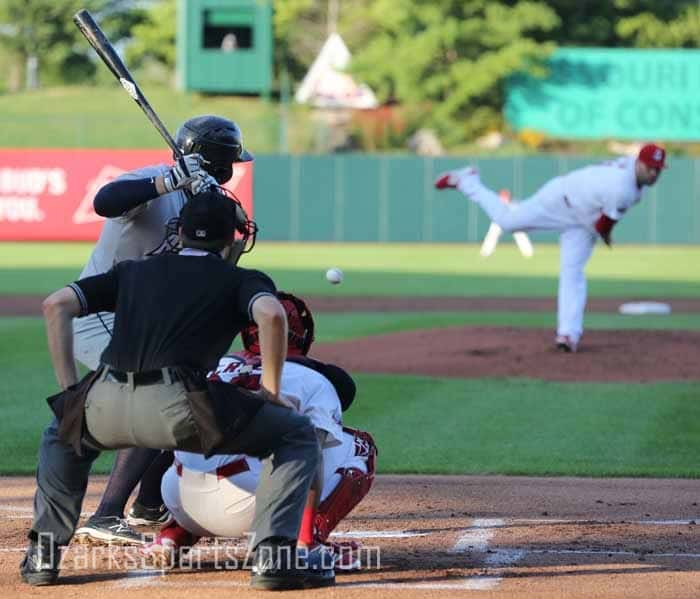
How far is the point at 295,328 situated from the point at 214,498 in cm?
69

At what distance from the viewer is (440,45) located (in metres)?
47.7

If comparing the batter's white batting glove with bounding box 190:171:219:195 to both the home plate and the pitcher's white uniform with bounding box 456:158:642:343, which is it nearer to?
the pitcher's white uniform with bounding box 456:158:642:343

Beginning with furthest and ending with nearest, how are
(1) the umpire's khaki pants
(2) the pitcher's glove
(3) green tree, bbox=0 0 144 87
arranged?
(3) green tree, bbox=0 0 144 87
(2) the pitcher's glove
(1) the umpire's khaki pants

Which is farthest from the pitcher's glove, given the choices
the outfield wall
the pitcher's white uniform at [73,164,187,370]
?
the outfield wall

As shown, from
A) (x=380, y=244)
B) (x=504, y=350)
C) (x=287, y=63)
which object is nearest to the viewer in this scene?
(x=504, y=350)

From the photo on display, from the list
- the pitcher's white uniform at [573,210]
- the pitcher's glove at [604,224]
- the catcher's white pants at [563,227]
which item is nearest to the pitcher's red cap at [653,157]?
the pitcher's white uniform at [573,210]

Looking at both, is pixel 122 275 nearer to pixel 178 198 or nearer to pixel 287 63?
pixel 178 198

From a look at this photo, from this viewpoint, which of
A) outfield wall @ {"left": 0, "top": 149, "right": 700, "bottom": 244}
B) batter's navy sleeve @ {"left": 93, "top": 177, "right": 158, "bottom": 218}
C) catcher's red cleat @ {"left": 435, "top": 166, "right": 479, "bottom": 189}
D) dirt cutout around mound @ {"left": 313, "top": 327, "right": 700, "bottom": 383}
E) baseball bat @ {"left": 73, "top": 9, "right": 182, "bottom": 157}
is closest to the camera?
batter's navy sleeve @ {"left": 93, "top": 177, "right": 158, "bottom": 218}

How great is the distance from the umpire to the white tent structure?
43.9 meters

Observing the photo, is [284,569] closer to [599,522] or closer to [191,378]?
[191,378]

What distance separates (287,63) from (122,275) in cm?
5366

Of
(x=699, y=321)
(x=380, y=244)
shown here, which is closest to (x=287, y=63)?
(x=380, y=244)

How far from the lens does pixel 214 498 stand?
512 centimetres

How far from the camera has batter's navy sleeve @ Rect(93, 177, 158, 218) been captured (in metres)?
5.66
